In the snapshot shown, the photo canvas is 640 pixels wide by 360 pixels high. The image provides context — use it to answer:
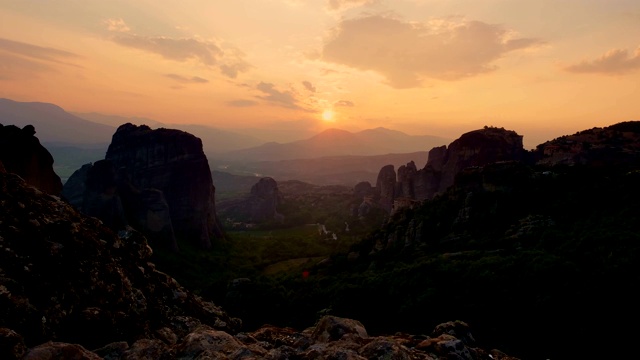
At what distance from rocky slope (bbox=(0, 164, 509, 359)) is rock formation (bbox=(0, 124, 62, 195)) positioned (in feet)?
130

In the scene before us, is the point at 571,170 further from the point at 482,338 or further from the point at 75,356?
the point at 75,356

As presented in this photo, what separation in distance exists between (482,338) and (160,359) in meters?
27.4

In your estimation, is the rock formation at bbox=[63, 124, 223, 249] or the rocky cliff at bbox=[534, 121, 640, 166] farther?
the rock formation at bbox=[63, 124, 223, 249]

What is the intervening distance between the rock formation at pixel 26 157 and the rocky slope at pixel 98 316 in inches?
1564

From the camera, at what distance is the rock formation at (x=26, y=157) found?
49.1 metres

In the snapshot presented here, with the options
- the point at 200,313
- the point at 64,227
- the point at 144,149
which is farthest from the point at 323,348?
the point at 144,149

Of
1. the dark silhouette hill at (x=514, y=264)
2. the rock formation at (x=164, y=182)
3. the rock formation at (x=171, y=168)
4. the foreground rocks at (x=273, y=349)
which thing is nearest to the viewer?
the foreground rocks at (x=273, y=349)

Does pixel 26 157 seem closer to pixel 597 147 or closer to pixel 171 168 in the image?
pixel 171 168

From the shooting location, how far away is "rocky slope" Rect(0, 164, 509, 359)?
1205 cm

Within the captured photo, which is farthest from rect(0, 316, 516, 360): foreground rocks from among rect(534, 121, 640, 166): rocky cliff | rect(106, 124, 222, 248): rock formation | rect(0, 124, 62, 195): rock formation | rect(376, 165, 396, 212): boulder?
rect(376, 165, 396, 212): boulder

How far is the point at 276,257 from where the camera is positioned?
121m

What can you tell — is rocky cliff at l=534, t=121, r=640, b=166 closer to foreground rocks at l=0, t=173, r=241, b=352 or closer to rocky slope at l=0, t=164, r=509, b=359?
rocky slope at l=0, t=164, r=509, b=359

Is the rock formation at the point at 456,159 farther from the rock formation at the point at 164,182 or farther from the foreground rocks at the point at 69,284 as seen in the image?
the foreground rocks at the point at 69,284

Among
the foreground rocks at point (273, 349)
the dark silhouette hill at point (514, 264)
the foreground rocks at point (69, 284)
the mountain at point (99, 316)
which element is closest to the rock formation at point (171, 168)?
the dark silhouette hill at point (514, 264)
